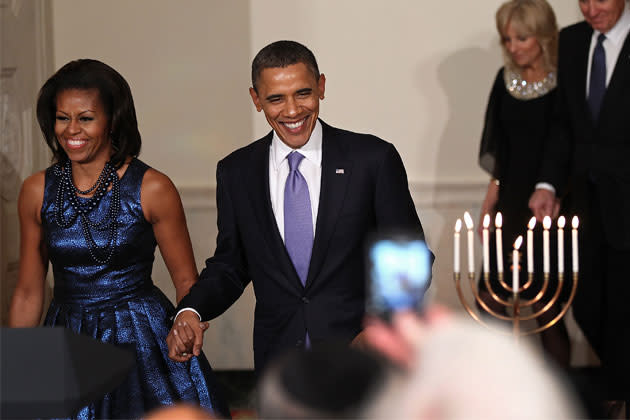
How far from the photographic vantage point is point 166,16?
534 cm

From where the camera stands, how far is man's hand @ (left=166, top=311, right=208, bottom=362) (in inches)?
91.9

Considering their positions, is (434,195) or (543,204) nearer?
(543,204)

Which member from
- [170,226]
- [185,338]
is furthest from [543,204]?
[185,338]

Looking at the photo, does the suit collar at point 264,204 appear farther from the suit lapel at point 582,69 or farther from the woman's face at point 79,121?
the suit lapel at point 582,69

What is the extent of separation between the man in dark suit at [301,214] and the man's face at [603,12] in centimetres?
152

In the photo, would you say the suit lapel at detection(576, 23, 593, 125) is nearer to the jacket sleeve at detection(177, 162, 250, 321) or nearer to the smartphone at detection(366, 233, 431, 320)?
the smartphone at detection(366, 233, 431, 320)

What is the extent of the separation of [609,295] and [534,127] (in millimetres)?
814

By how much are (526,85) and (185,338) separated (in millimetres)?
2534

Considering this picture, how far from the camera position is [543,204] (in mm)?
3967

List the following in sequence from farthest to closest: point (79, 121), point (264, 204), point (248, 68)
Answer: point (248, 68)
point (79, 121)
point (264, 204)

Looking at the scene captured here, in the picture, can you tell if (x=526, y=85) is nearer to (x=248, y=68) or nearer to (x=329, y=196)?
(x=248, y=68)

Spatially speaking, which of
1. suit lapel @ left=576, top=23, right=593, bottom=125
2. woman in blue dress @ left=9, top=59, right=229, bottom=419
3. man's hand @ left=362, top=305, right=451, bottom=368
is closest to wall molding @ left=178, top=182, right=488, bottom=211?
suit lapel @ left=576, top=23, right=593, bottom=125

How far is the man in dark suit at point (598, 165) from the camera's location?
3842 mm

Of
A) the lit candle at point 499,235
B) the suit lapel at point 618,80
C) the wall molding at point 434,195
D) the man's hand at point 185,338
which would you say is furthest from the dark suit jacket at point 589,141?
the man's hand at point 185,338
